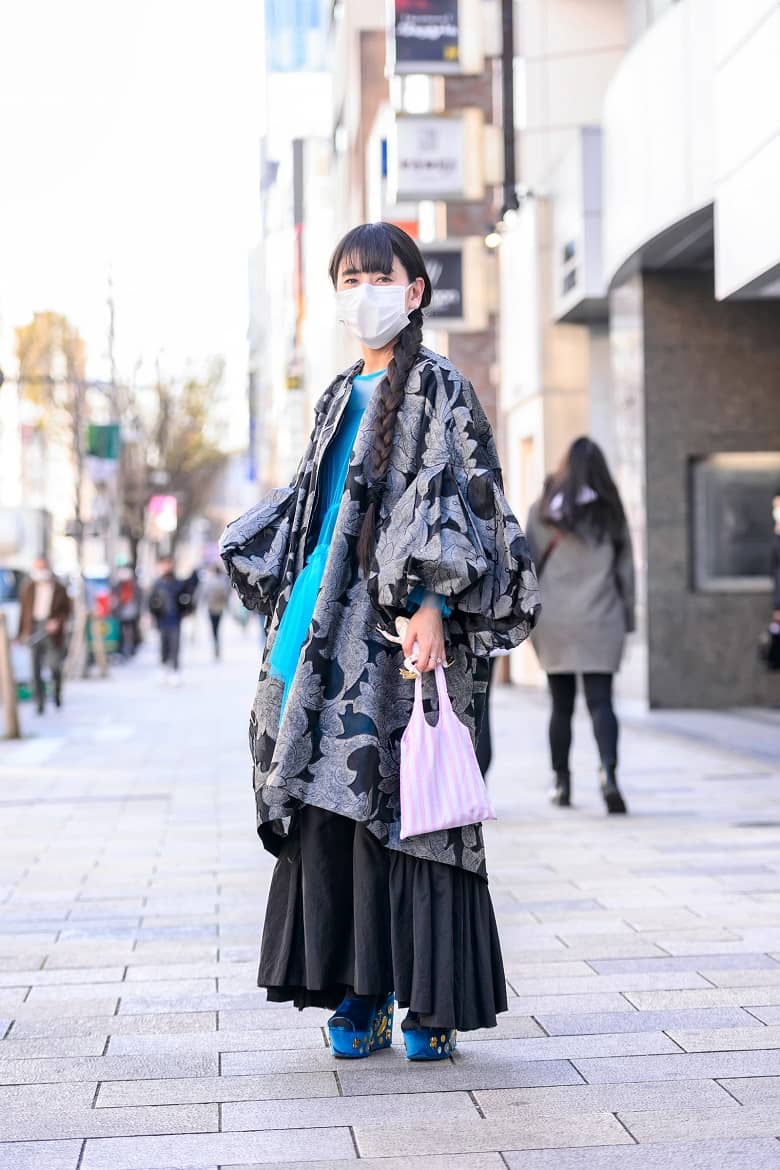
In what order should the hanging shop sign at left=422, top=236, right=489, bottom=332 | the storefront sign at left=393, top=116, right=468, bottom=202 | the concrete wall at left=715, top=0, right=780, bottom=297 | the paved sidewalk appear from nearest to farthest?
the paved sidewalk
the concrete wall at left=715, top=0, right=780, bottom=297
the storefront sign at left=393, top=116, right=468, bottom=202
the hanging shop sign at left=422, top=236, right=489, bottom=332

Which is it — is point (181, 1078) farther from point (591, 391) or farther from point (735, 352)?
point (591, 391)

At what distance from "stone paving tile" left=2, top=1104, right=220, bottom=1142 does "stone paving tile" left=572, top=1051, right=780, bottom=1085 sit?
0.86 m

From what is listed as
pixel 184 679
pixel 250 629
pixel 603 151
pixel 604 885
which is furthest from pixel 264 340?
pixel 604 885

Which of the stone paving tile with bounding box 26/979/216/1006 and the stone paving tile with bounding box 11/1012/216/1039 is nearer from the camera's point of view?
the stone paving tile with bounding box 11/1012/216/1039

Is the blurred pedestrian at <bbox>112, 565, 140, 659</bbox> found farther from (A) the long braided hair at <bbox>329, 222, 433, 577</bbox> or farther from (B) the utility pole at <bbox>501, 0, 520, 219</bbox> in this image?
(A) the long braided hair at <bbox>329, 222, 433, 577</bbox>

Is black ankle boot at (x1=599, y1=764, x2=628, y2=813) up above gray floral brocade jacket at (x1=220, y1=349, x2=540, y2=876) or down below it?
below

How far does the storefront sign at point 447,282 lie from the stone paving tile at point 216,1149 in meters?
19.2

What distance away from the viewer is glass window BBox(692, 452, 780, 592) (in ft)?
51.3

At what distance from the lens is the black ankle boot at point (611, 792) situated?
894 centimetres

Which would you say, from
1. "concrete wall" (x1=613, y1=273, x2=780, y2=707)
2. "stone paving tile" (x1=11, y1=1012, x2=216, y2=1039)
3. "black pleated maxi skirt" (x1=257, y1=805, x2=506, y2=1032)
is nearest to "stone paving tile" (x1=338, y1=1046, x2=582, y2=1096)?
"black pleated maxi skirt" (x1=257, y1=805, x2=506, y2=1032)

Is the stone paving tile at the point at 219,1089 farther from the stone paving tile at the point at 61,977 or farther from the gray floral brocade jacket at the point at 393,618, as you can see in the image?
the stone paving tile at the point at 61,977

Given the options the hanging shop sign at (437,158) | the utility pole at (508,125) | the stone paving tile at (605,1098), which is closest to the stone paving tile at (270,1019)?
the stone paving tile at (605,1098)

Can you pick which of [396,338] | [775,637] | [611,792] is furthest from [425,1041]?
[775,637]

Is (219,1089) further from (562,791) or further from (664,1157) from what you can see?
(562,791)
